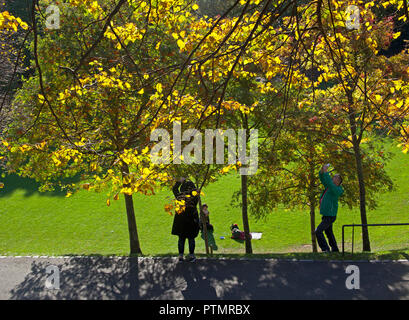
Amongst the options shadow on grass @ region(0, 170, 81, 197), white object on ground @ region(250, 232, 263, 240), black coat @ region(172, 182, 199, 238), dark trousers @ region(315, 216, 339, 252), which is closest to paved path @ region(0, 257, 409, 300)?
black coat @ region(172, 182, 199, 238)

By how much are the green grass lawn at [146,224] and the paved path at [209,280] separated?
4.53 meters

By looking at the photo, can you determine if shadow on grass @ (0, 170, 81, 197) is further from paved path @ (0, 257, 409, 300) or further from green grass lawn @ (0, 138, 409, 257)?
paved path @ (0, 257, 409, 300)

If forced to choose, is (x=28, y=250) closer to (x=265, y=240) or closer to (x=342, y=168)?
(x=265, y=240)

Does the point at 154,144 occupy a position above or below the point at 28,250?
above

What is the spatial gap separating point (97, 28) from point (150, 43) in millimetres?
1385

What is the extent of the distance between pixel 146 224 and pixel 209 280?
10.2m

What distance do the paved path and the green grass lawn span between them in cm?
453

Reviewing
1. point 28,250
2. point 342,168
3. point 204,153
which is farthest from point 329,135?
point 28,250

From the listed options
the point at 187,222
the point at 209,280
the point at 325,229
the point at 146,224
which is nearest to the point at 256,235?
the point at 146,224

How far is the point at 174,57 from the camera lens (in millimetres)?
11281

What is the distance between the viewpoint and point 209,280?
7.23m

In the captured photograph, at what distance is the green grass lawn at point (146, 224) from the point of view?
1429 cm

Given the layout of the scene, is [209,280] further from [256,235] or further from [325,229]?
[256,235]

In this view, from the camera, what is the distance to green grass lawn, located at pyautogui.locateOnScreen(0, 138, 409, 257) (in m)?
14.3
